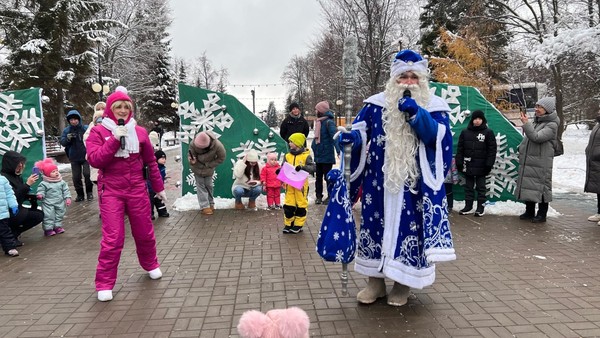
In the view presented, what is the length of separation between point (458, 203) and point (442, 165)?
5238mm

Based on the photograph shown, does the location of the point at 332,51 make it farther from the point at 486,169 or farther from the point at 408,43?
the point at 486,169

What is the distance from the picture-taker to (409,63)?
3490 millimetres

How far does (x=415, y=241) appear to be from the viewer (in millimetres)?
3453

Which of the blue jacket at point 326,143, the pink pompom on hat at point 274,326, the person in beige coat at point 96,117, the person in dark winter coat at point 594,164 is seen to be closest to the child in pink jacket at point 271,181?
the blue jacket at point 326,143

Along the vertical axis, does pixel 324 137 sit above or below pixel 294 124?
below

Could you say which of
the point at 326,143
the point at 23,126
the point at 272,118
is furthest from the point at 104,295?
the point at 272,118

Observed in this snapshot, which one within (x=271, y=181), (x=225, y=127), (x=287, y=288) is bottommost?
(x=287, y=288)

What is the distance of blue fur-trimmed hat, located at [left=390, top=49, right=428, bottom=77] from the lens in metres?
3.49

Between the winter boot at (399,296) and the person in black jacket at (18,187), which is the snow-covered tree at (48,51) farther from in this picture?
the winter boot at (399,296)

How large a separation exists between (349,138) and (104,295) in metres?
Result: 2.83

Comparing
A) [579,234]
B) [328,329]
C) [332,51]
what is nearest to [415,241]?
[328,329]

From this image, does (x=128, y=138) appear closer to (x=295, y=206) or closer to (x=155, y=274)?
(x=155, y=274)

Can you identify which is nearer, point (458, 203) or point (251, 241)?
point (251, 241)

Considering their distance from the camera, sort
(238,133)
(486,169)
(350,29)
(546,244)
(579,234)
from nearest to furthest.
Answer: (546,244), (579,234), (486,169), (238,133), (350,29)
